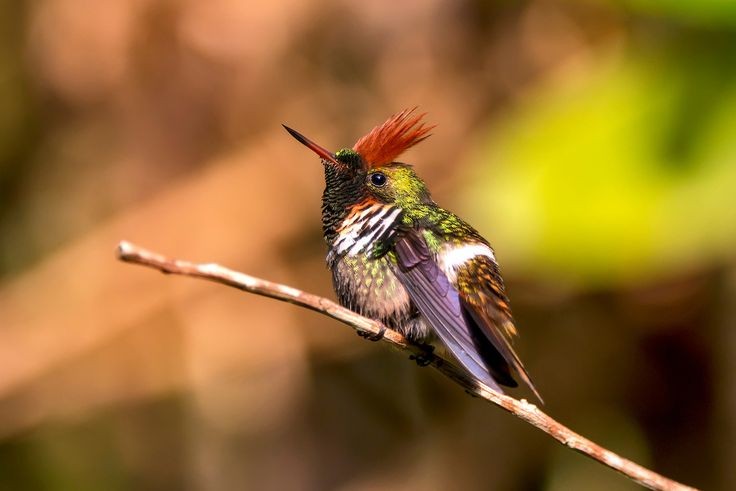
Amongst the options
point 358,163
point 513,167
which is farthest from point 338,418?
point 358,163

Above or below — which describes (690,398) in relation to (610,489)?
above

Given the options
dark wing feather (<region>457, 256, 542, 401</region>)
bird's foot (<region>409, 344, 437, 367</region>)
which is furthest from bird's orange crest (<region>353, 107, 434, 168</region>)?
bird's foot (<region>409, 344, 437, 367</region>)

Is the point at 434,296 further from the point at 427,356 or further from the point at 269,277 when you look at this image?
the point at 269,277

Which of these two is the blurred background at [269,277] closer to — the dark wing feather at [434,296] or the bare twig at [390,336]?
the dark wing feather at [434,296]

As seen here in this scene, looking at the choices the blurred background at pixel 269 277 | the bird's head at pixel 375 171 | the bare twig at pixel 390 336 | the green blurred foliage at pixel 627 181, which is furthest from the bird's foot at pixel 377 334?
the blurred background at pixel 269 277

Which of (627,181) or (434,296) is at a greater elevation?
(627,181)

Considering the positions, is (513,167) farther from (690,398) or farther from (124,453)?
(124,453)

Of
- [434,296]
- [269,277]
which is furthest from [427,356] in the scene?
[269,277]
